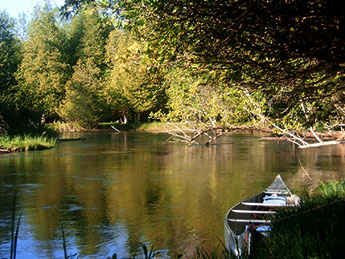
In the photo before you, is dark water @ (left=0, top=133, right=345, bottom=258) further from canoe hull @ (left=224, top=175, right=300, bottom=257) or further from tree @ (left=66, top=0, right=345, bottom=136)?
tree @ (left=66, top=0, right=345, bottom=136)

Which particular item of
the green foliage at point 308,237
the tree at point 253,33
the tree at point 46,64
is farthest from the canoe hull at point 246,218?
the tree at point 46,64

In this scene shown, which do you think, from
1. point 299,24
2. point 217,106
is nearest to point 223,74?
point 299,24

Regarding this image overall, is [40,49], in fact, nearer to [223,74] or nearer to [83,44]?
[83,44]

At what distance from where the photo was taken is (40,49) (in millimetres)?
68375

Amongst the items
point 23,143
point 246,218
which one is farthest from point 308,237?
point 23,143

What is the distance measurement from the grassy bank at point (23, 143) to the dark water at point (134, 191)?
5.02 ft

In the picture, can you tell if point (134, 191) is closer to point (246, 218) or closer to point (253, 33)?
point (246, 218)

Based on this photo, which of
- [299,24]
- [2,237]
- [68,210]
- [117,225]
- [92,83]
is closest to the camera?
[299,24]

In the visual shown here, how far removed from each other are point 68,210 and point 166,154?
675 inches

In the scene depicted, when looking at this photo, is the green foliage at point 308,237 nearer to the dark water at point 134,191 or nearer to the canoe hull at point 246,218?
the canoe hull at point 246,218

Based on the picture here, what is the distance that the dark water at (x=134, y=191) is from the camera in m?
11.9

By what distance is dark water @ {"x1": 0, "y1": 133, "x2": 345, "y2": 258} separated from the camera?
39.2 ft

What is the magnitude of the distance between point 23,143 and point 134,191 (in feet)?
58.5

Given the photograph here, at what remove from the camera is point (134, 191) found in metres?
18.8
